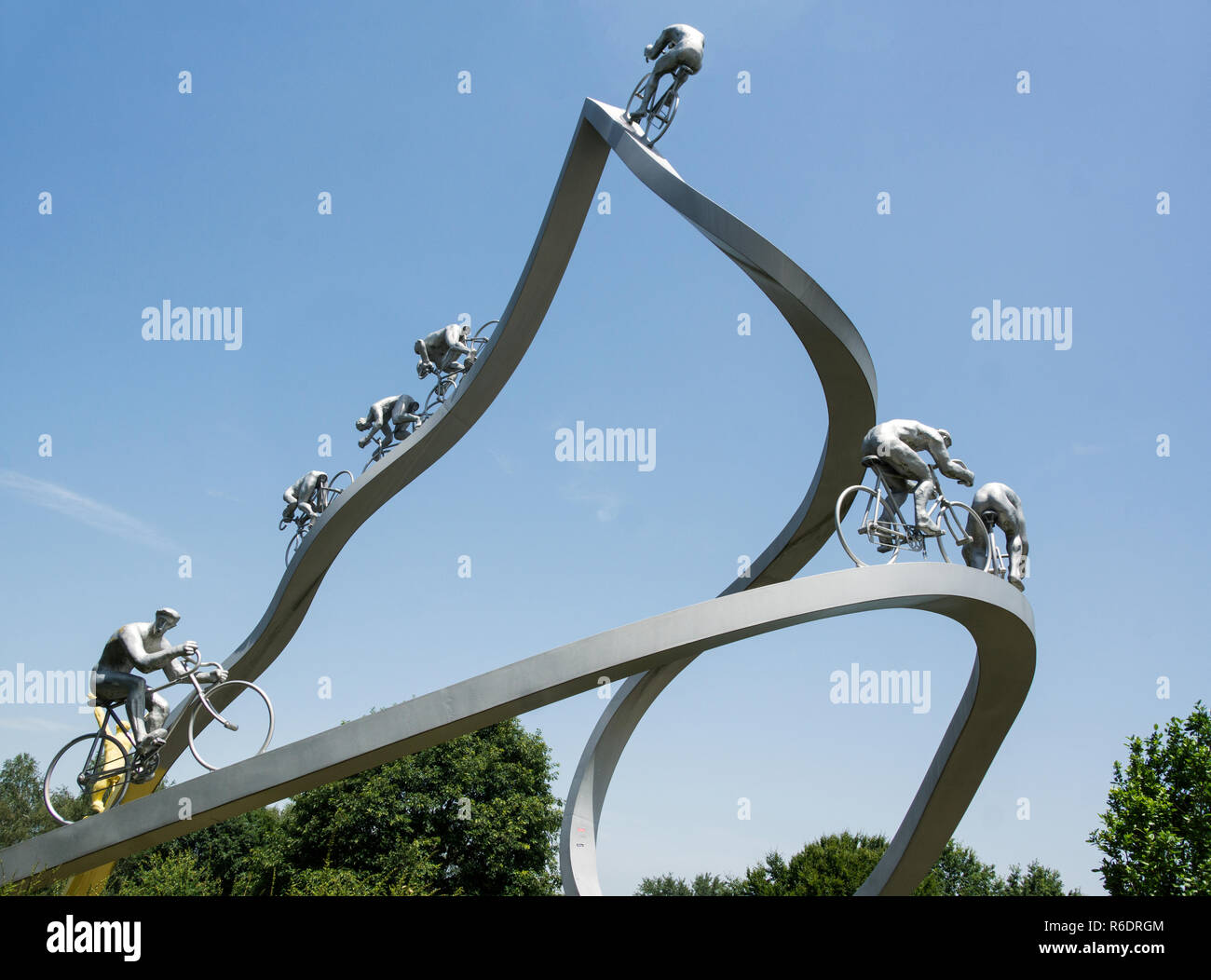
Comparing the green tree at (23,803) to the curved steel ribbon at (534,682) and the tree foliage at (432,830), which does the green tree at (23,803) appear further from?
the curved steel ribbon at (534,682)

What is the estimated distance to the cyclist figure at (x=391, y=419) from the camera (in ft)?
66.4

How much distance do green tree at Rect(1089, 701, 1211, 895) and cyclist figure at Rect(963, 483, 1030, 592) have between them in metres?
18.7

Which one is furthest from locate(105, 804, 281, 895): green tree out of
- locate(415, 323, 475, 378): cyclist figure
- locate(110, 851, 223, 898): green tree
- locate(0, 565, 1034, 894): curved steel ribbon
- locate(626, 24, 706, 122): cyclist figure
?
locate(626, 24, 706, 122): cyclist figure

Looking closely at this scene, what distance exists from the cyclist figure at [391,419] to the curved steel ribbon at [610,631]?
61cm

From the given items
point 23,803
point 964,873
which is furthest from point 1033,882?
point 23,803

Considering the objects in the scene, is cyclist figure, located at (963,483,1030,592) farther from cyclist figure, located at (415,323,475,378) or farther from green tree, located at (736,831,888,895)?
green tree, located at (736,831,888,895)

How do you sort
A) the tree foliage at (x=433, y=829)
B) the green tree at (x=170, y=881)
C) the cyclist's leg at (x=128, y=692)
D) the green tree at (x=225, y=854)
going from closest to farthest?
the cyclist's leg at (x=128, y=692) < the green tree at (x=170, y=881) < the tree foliage at (x=433, y=829) < the green tree at (x=225, y=854)

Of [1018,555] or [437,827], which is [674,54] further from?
[437,827]

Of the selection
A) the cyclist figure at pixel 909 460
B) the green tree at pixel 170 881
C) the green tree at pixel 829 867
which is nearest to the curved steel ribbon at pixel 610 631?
the cyclist figure at pixel 909 460

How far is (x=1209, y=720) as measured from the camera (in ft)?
92.6

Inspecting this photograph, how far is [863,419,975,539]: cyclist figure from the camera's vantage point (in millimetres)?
12062

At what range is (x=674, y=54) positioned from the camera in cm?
1599

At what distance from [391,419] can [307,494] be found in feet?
7.63
